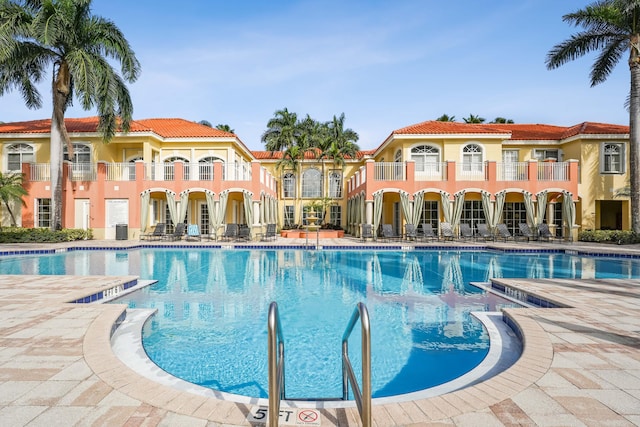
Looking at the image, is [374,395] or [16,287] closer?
[374,395]

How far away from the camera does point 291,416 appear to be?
2.71m

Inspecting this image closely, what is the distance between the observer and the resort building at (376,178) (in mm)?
20203

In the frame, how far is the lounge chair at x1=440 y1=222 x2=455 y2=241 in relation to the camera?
1939cm

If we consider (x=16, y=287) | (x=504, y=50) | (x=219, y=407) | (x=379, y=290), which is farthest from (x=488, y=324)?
(x=504, y=50)

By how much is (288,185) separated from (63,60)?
17273 mm

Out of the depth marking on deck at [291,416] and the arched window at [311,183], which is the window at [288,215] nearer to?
the arched window at [311,183]

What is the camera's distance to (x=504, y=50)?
14.0 m

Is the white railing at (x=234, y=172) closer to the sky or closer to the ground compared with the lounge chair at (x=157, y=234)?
closer to the sky

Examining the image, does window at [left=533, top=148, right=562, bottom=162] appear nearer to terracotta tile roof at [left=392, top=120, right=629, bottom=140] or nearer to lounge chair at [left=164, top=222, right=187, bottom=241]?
terracotta tile roof at [left=392, top=120, right=629, bottom=140]

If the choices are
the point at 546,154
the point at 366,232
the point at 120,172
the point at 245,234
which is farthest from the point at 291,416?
the point at 546,154

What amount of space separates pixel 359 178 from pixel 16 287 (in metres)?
18.3

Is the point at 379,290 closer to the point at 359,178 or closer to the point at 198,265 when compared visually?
the point at 198,265

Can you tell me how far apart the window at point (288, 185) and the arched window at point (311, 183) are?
922 mm

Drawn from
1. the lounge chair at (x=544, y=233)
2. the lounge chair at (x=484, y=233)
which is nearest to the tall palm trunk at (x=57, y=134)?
the lounge chair at (x=484, y=233)
